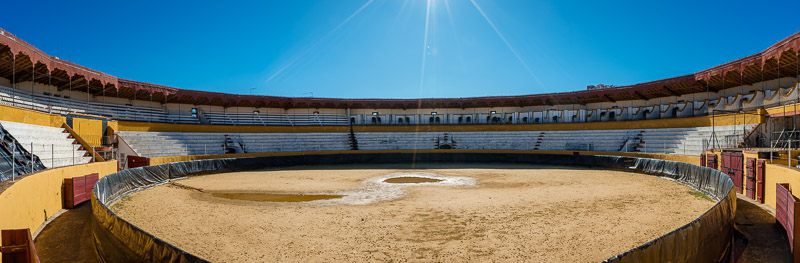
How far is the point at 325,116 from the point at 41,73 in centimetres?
2714

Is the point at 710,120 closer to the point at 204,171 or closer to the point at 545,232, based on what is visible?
the point at 545,232

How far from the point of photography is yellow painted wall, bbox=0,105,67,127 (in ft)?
57.5

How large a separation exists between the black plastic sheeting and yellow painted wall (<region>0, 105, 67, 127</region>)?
18.7 ft

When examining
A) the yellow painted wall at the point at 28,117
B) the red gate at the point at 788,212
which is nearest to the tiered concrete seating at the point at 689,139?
the red gate at the point at 788,212

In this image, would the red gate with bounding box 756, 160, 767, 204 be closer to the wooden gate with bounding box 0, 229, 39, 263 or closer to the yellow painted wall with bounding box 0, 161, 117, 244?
the wooden gate with bounding box 0, 229, 39, 263

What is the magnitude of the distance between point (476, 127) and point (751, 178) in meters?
29.7

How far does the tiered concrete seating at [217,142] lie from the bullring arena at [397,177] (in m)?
0.21

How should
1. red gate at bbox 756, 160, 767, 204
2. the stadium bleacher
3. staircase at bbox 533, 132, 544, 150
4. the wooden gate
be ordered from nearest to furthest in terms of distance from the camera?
the wooden gate
red gate at bbox 756, 160, 767, 204
the stadium bleacher
staircase at bbox 533, 132, 544, 150

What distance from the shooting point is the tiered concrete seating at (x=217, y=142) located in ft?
98.9

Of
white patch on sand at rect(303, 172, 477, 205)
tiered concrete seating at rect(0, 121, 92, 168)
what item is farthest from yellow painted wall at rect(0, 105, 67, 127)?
white patch on sand at rect(303, 172, 477, 205)

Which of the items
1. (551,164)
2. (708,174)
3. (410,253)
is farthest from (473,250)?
(551,164)

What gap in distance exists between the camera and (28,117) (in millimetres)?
19391

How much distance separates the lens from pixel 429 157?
1548 inches

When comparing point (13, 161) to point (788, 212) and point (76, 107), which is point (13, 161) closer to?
point (788, 212)
